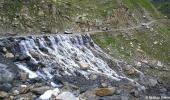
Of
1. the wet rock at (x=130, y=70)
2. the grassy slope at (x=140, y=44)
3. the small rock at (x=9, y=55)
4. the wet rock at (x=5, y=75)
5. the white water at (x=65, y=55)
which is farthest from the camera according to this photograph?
the grassy slope at (x=140, y=44)

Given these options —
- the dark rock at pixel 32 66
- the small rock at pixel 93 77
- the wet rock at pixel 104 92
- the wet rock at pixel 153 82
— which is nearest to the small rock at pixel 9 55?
the dark rock at pixel 32 66

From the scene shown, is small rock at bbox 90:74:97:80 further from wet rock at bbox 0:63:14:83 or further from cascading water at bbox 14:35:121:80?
wet rock at bbox 0:63:14:83

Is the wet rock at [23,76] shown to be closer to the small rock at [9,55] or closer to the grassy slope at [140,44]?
the small rock at [9,55]

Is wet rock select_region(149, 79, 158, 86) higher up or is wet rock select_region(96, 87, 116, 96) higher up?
wet rock select_region(96, 87, 116, 96)

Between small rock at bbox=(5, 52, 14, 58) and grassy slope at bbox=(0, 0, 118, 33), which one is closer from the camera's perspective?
small rock at bbox=(5, 52, 14, 58)

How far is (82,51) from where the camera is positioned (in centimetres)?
8538

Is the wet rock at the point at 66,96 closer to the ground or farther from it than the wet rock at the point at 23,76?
closer to the ground

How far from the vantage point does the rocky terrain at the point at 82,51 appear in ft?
213

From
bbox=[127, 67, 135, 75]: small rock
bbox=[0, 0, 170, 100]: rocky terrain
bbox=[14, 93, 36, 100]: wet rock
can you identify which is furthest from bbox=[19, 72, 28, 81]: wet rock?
bbox=[127, 67, 135, 75]: small rock

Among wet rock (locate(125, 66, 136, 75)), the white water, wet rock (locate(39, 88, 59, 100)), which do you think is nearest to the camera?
wet rock (locate(39, 88, 59, 100))

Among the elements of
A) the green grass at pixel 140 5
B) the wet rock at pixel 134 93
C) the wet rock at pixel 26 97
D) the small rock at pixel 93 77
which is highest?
the green grass at pixel 140 5

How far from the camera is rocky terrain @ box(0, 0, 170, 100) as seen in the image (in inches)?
2557

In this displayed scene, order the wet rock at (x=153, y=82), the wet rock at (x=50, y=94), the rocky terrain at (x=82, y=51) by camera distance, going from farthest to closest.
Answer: the wet rock at (x=153, y=82) < the rocky terrain at (x=82, y=51) < the wet rock at (x=50, y=94)

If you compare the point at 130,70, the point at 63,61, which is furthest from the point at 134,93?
the point at 130,70
